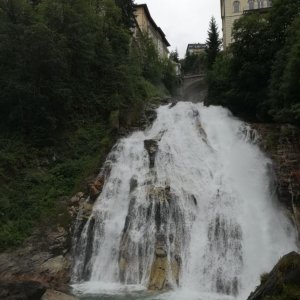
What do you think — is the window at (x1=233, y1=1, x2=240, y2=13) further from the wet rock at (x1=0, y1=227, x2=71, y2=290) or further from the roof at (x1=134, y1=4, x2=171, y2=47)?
the wet rock at (x1=0, y1=227, x2=71, y2=290)

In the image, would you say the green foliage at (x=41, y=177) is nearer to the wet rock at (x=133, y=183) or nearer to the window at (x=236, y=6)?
the wet rock at (x=133, y=183)

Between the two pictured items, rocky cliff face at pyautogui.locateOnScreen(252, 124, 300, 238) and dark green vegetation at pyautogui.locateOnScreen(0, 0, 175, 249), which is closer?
rocky cliff face at pyautogui.locateOnScreen(252, 124, 300, 238)

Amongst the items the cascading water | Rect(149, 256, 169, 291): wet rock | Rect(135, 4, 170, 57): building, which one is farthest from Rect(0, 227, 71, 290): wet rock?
Rect(135, 4, 170, 57): building

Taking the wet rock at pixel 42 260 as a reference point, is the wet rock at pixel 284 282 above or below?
above

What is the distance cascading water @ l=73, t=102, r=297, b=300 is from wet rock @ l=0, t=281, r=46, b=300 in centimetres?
278

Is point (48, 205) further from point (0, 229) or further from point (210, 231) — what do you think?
point (210, 231)

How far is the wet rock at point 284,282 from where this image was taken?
946 centimetres

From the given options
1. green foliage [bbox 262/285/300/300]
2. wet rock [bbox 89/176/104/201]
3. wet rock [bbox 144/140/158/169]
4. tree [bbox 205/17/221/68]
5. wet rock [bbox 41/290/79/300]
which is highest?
tree [bbox 205/17/221/68]

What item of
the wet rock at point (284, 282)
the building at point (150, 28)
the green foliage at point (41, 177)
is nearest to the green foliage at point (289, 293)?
the wet rock at point (284, 282)

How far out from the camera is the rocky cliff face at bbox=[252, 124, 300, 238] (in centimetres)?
2198

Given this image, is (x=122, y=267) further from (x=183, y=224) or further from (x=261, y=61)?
(x=261, y=61)

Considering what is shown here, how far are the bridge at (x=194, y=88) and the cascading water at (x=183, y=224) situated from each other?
33.0 m

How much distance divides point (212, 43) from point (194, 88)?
6781 mm

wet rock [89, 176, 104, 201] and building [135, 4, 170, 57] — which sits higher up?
building [135, 4, 170, 57]
